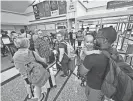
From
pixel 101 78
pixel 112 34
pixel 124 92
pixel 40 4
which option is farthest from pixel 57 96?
pixel 40 4

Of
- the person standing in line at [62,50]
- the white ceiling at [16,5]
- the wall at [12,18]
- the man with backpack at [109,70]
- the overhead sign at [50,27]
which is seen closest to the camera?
the man with backpack at [109,70]

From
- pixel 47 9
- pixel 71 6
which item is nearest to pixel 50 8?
pixel 47 9

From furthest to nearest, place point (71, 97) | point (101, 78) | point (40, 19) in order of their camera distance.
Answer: point (40, 19)
point (71, 97)
point (101, 78)

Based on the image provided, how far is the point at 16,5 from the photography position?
5.88m

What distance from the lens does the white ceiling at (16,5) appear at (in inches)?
209

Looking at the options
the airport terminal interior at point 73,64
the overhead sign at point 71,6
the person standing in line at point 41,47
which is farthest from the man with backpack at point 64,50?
the overhead sign at point 71,6

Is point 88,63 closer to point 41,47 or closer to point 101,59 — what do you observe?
point 101,59

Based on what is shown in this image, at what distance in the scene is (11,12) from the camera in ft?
20.1

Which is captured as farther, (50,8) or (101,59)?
(50,8)

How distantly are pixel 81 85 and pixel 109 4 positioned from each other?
9.49 feet

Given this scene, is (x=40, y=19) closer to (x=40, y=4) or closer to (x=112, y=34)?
(x=40, y=4)

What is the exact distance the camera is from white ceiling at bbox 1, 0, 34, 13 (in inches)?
209

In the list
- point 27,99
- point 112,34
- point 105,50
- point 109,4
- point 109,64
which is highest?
point 109,4

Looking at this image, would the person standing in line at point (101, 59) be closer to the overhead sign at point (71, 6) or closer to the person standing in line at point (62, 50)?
the person standing in line at point (62, 50)
